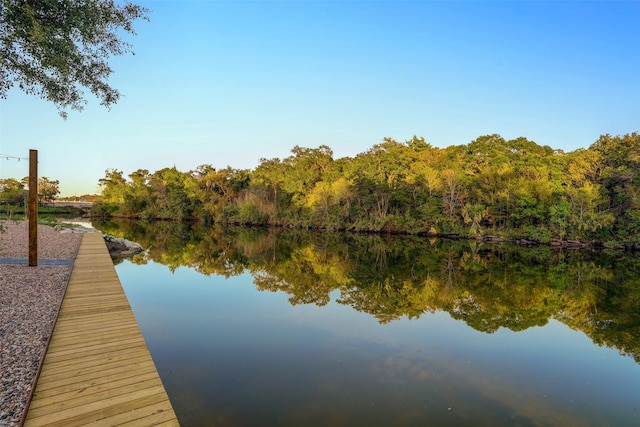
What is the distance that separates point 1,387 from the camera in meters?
3.66

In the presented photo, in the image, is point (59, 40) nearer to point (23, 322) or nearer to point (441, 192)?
point (23, 322)

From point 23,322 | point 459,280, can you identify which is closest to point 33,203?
point 23,322

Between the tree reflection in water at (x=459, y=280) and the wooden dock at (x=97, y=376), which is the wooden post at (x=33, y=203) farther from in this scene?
the tree reflection in water at (x=459, y=280)

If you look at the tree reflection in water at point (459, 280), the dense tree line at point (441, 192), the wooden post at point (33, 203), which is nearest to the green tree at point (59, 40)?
the wooden post at point (33, 203)

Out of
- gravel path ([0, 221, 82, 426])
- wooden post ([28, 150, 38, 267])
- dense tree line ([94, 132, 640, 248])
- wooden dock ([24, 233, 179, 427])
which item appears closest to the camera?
wooden dock ([24, 233, 179, 427])

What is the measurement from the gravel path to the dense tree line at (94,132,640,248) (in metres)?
30.8

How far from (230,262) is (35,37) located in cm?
1331

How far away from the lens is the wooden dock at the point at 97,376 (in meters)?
3.41

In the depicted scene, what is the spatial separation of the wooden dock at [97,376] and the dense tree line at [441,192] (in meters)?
31.2

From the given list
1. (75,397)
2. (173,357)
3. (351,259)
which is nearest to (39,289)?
(173,357)

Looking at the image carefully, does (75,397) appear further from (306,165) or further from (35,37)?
(306,165)

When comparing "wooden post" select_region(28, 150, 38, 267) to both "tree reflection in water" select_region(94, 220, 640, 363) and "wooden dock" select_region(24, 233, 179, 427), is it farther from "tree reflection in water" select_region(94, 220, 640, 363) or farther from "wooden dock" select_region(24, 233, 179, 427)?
"tree reflection in water" select_region(94, 220, 640, 363)

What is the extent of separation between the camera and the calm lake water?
15.7 ft

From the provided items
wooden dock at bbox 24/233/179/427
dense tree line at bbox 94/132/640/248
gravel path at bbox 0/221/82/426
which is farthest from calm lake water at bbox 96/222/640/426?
dense tree line at bbox 94/132/640/248
